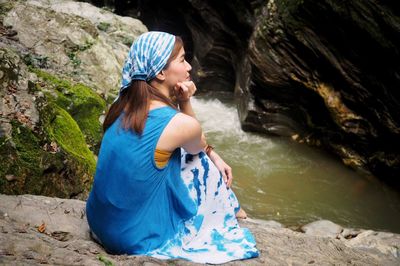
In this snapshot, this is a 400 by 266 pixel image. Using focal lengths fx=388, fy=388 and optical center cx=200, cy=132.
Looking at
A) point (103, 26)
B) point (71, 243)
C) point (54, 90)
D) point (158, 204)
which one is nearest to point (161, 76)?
point (158, 204)

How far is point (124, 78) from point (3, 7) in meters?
6.54

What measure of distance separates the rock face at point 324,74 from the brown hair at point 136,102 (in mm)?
4581

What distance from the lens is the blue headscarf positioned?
8.77 feet

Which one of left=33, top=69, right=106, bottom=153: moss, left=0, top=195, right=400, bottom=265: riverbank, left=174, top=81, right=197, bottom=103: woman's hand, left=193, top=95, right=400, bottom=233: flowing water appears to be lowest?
left=193, top=95, right=400, bottom=233: flowing water

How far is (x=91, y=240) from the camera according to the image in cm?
299

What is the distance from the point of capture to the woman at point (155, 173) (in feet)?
8.54

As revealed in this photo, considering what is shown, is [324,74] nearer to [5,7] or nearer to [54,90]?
[54,90]

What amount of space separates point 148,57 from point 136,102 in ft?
1.06

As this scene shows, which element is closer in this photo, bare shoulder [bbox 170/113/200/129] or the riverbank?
the riverbank

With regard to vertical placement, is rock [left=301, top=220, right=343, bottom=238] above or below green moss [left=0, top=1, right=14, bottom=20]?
below

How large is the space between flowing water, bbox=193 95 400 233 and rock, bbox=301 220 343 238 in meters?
0.51

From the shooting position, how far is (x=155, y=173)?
2.70m

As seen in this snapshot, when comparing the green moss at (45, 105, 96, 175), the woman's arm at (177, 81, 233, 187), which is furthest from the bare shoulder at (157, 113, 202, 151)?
the green moss at (45, 105, 96, 175)

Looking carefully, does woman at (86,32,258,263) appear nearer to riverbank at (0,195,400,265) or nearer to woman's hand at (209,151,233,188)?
riverbank at (0,195,400,265)
